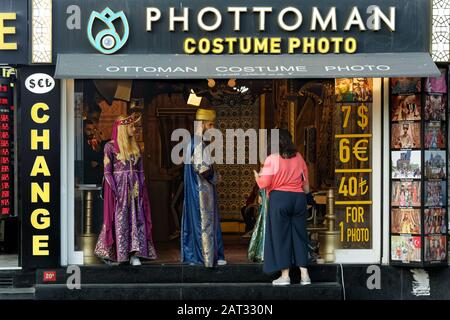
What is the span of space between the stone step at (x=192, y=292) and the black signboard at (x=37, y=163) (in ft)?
1.45

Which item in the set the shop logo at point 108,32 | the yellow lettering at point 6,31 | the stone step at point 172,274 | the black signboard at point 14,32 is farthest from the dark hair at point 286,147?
the yellow lettering at point 6,31

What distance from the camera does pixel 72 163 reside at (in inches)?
376

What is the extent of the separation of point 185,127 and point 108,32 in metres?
1.98

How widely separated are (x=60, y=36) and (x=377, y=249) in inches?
172

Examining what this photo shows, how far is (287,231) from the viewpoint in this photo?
9102mm

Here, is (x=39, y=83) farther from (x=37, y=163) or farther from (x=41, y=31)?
(x=37, y=163)

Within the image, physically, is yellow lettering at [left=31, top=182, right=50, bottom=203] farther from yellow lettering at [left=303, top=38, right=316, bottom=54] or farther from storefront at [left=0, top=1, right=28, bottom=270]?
yellow lettering at [left=303, top=38, right=316, bottom=54]

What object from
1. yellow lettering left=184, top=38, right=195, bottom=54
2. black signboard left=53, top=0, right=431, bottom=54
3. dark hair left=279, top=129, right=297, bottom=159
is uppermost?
black signboard left=53, top=0, right=431, bottom=54

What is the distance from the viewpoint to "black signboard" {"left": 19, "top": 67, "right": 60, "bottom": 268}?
367 inches

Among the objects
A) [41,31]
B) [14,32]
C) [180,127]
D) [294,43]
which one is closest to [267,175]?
[294,43]

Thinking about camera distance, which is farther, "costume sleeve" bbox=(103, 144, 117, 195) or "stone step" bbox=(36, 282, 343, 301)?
"costume sleeve" bbox=(103, 144, 117, 195)

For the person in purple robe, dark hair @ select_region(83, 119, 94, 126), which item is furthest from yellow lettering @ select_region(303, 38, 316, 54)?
dark hair @ select_region(83, 119, 94, 126)

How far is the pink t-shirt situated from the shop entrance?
32.9 inches

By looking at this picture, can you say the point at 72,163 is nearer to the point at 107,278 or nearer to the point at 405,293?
the point at 107,278
